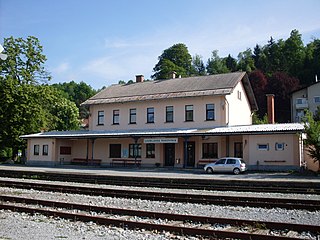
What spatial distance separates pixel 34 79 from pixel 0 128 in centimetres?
780

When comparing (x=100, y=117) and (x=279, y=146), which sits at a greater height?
(x=100, y=117)

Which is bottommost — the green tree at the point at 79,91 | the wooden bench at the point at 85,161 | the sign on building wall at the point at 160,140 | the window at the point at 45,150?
the wooden bench at the point at 85,161

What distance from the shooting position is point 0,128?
40.8 meters

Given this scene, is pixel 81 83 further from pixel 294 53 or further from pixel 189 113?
pixel 189 113

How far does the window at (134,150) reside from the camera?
3378 centimetres

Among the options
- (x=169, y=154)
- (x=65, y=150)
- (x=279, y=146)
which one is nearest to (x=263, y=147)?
(x=279, y=146)

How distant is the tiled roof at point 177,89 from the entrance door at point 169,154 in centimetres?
430

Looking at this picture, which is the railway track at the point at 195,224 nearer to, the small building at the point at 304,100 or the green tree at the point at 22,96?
the green tree at the point at 22,96

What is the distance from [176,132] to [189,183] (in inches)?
401

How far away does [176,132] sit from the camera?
29.6m

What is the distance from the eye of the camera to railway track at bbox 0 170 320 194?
16.5m

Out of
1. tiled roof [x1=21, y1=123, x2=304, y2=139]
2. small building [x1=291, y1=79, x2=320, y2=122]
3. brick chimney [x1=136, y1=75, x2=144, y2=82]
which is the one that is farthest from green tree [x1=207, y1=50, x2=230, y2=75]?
tiled roof [x1=21, y1=123, x2=304, y2=139]

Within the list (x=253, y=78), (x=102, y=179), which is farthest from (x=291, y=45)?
(x=102, y=179)

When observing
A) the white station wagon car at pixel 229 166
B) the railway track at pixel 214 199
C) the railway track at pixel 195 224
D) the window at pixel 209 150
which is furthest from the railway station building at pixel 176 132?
the railway track at pixel 195 224
